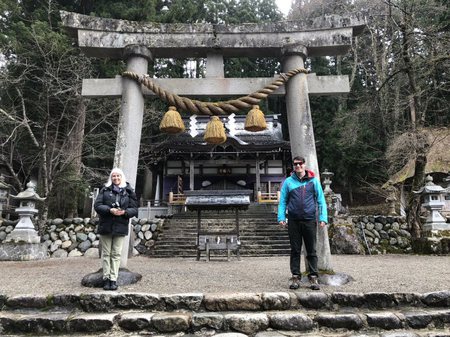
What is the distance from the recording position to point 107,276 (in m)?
3.82

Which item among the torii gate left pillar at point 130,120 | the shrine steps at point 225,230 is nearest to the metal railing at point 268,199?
the shrine steps at point 225,230

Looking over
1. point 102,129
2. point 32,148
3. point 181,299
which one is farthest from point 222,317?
point 102,129

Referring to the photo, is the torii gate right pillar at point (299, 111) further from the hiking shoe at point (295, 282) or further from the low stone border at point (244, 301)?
the low stone border at point (244, 301)

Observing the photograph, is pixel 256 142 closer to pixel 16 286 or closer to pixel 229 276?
pixel 229 276

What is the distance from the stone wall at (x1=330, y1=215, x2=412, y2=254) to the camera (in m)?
9.65

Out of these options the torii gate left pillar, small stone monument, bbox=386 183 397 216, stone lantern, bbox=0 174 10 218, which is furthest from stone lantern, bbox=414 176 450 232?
stone lantern, bbox=0 174 10 218

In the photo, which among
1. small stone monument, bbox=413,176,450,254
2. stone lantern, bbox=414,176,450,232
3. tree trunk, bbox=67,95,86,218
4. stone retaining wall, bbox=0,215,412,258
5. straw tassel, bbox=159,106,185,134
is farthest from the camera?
tree trunk, bbox=67,95,86,218

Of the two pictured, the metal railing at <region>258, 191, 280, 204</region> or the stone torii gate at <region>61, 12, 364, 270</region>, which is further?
the metal railing at <region>258, 191, 280, 204</region>

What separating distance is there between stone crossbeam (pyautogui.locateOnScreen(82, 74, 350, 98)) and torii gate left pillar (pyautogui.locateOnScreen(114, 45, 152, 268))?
0.18 meters

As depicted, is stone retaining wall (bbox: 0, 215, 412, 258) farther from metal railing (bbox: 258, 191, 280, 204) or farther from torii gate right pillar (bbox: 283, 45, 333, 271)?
torii gate right pillar (bbox: 283, 45, 333, 271)

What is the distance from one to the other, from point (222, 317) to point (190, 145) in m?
15.2

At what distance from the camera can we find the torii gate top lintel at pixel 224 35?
4.95 m

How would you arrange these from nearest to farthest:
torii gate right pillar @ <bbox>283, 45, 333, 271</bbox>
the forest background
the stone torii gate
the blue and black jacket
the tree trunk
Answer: the blue and black jacket < torii gate right pillar @ <bbox>283, 45, 333, 271</bbox> < the stone torii gate < the forest background < the tree trunk

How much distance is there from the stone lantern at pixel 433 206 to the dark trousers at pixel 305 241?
668cm
